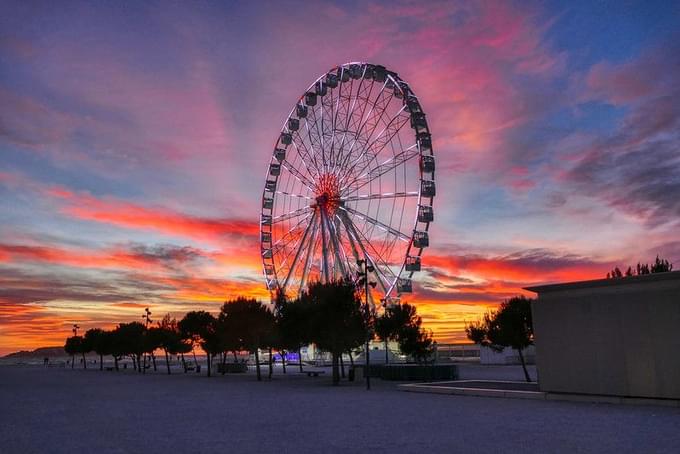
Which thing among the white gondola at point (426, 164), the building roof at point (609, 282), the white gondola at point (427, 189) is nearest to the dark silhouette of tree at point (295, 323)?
the white gondola at point (427, 189)

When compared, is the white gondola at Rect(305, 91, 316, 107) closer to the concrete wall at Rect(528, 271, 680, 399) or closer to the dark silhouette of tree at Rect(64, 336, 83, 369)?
the concrete wall at Rect(528, 271, 680, 399)

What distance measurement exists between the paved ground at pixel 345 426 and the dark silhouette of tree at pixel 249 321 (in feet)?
88.7

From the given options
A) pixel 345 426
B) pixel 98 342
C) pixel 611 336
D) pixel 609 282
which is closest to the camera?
pixel 345 426

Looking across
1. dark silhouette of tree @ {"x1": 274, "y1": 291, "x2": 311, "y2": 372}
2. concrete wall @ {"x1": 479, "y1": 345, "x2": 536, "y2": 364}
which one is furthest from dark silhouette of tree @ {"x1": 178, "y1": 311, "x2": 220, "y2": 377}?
concrete wall @ {"x1": 479, "y1": 345, "x2": 536, "y2": 364}

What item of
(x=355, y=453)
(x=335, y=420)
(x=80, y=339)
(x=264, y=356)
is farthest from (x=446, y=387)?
(x=80, y=339)

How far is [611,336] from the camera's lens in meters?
23.8

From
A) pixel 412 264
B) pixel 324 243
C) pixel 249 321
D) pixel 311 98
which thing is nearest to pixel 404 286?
pixel 412 264

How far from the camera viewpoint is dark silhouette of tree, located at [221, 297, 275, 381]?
56719mm

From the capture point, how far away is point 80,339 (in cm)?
12381

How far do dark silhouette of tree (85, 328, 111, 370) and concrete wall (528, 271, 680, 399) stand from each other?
279ft

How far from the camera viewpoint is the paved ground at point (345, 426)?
49.8 ft

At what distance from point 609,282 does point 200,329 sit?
51.7 metres

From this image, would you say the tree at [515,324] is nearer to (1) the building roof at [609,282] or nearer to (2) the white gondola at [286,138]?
(1) the building roof at [609,282]

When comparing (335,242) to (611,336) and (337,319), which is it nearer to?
(337,319)
